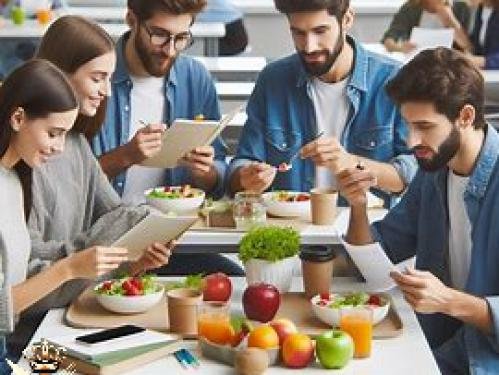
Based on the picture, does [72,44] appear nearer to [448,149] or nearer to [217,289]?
[217,289]

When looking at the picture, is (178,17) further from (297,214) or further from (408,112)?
(408,112)

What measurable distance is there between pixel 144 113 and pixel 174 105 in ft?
0.35

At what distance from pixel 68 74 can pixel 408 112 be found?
98cm

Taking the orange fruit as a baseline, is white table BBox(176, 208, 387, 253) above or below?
below

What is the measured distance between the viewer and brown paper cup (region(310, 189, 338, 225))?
10.9 feet

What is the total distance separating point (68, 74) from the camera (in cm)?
320

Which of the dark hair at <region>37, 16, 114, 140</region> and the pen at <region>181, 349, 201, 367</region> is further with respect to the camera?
the dark hair at <region>37, 16, 114, 140</region>

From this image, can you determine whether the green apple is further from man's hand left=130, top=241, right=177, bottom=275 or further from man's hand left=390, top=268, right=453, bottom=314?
man's hand left=130, top=241, right=177, bottom=275

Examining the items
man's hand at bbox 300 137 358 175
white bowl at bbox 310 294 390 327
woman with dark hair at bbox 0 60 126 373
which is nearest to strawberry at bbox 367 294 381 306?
white bowl at bbox 310 294 390 327

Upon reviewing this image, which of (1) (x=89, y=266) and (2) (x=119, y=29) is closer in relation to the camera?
(1) (x=89, y=266)

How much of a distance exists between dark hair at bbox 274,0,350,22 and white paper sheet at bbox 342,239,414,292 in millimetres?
1058

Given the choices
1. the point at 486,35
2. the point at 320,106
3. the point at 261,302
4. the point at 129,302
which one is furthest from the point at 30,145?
the point at 486,35

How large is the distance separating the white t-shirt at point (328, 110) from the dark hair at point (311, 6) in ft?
0.79

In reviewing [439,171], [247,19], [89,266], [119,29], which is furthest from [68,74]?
[247,19]
